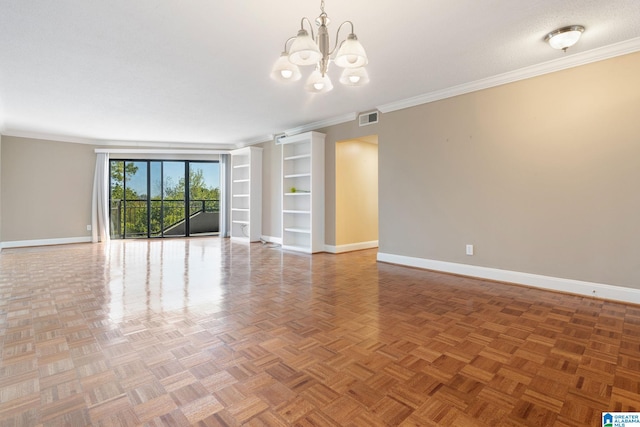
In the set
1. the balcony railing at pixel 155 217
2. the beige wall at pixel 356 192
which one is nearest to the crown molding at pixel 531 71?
the beige wall at pixel 356 192

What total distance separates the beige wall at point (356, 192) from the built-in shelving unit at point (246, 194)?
2.62 meters

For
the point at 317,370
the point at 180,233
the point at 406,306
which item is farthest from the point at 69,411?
the point at 180,233

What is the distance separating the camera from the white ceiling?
2488 mm

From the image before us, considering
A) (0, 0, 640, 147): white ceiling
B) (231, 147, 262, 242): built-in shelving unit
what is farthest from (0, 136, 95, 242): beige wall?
(231, 147, 262, 242): built-in shelving unit

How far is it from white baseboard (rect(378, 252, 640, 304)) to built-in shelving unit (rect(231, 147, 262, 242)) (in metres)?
4.13

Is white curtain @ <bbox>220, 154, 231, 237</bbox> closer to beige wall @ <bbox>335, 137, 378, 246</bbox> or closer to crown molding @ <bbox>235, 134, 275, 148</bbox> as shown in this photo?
crown molding @ <bbox>235, 134, 275, 148</bbox>

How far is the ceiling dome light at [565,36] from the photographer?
2.76 meters

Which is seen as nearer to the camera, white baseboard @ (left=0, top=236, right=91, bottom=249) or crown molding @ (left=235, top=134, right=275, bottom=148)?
white baseboard @ (left=0, top=236, right=91, bottom=249)

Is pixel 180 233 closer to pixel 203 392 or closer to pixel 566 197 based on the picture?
pixel 203 392

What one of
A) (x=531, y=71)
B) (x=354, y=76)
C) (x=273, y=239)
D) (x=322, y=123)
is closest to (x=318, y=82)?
(x=354, y=76)

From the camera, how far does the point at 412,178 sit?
15.7 feet

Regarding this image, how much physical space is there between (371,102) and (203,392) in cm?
449

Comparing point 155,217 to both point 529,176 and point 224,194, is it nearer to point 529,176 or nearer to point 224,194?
point 224,194

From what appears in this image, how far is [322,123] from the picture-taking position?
6160 mm
